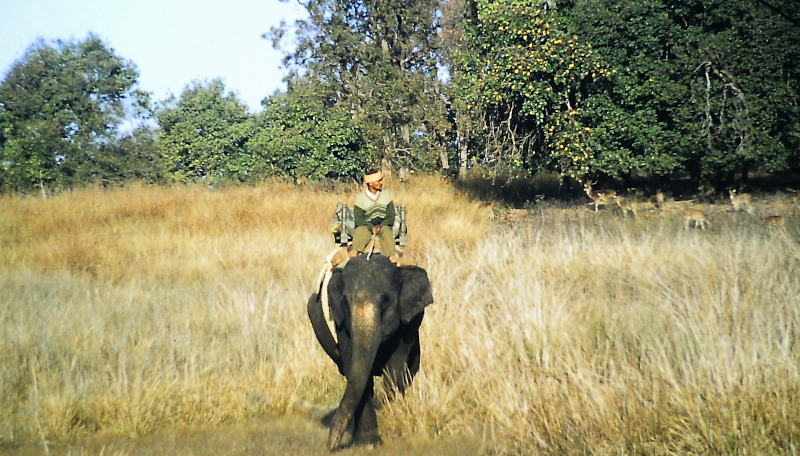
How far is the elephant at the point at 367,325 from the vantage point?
436 centimetres

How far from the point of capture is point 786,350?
447cm

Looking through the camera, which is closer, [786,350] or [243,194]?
[786,350]

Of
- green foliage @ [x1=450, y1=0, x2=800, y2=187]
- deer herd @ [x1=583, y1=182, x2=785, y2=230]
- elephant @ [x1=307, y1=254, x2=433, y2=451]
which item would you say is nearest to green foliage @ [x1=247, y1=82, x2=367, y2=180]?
green foliage @ [x1=450, y1=0, x2=800, y2=187]

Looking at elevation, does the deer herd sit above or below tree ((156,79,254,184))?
below

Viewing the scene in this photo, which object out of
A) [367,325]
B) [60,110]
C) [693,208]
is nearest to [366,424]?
[367,325]

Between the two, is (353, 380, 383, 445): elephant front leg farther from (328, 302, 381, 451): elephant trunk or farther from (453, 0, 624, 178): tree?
(453, 0, 624, 178): tree

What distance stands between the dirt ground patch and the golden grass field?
0.38 ft

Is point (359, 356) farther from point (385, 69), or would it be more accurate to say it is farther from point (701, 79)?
point (385, 69)

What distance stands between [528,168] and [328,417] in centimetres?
1380

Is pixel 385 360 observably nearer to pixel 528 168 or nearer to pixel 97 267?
pixel 97 267

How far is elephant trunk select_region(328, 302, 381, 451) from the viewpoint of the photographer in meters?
4.34

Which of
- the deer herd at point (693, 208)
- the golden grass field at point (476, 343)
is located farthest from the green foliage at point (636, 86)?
the golden grass field at point (476, 343)

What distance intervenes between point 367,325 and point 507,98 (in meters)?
13.8

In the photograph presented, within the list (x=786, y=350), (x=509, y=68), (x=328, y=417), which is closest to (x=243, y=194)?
(x=509, y=68)
